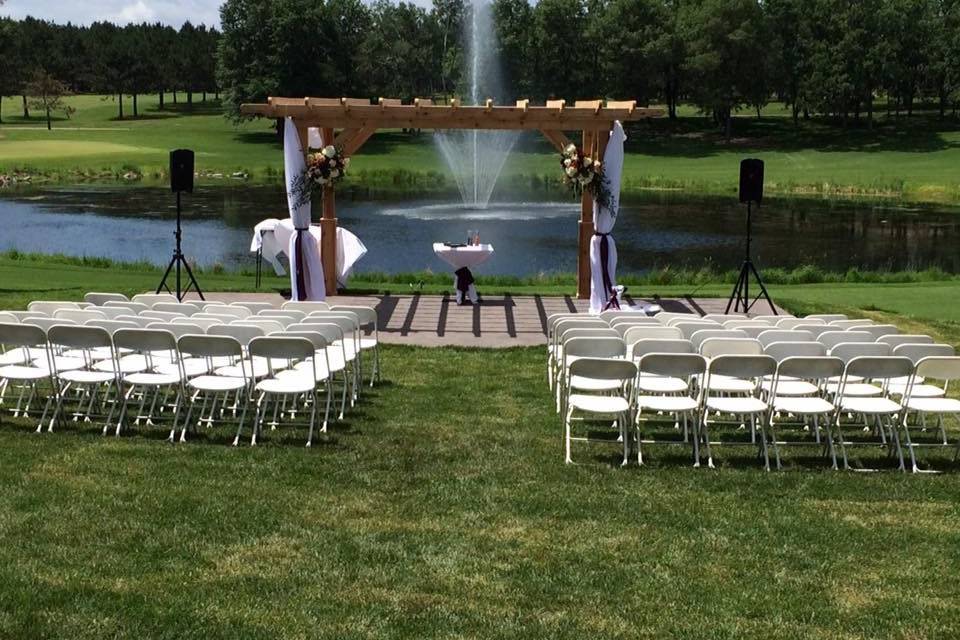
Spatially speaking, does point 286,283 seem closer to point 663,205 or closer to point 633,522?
point 633,522

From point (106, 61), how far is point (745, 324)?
9164 cm

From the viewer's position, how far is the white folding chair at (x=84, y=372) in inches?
280

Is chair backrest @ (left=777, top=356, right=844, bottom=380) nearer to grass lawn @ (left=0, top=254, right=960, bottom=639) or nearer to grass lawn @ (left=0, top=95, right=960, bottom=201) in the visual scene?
grass lawn @ (left=0, top=254, right=960, bottom=639)

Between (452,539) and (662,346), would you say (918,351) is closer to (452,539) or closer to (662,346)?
(662,346)

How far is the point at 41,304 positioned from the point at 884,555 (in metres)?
7.42

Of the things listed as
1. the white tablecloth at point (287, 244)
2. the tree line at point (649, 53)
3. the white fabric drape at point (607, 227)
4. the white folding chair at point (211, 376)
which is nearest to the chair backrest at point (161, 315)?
the white folding chair at point (211, 376)

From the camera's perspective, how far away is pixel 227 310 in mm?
9414

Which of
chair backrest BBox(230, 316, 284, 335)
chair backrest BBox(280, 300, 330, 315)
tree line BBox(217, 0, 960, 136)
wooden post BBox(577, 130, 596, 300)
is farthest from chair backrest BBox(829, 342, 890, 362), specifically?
tree line BBox(217, 0, 960, 136)

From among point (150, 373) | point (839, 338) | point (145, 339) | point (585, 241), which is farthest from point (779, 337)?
point (585, 241)

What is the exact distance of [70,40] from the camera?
10694cm

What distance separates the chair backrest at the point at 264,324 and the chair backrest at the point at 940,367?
462 centimetres

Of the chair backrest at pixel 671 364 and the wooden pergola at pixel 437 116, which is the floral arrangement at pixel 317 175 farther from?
the chair backrest at pixel 671 364

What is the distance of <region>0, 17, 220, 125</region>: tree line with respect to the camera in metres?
88.7

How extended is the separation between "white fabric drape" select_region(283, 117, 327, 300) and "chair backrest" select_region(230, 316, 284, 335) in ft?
18.6
